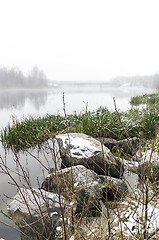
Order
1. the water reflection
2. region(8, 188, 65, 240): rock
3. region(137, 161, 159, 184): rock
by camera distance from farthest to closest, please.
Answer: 1. the water reflection
2. region(8, 188, 65, 240): rock
3. region(137, 161, 159, 184): rock

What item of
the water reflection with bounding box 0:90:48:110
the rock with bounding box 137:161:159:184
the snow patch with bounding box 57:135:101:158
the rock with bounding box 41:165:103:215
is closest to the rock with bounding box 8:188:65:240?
the rock with bounding box 41:165:103:215

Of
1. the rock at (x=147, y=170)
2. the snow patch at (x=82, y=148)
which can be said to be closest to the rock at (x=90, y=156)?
the snow patch at (x=82, y=148)

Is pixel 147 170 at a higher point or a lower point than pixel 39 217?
higher

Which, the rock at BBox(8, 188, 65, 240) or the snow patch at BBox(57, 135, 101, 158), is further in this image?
the snow patch at BBox(57, 135, 101, 158)

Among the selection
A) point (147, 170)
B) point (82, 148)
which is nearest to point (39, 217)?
point (147, 170)

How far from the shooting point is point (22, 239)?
98.3 inches

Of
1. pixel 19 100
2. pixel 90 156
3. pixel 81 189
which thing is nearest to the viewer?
pixel 81 189

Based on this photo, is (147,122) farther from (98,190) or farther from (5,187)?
(5,187)

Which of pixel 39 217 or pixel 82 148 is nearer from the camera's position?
pixel 39 217

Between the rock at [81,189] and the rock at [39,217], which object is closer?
the rock at [39,217]

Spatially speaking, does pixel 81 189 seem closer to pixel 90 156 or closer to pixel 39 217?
pixel 39 217

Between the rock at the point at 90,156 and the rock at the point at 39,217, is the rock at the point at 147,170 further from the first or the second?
the rock at the point at 39,217

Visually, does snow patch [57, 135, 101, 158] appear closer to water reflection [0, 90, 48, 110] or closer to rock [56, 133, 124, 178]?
rock [56, 133, 124, 178]

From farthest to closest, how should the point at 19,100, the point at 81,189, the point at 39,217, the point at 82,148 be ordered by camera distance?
1. the point at 19,100
2. the point at 82,148
3. the point at 81,189
4. the point at 39,217
